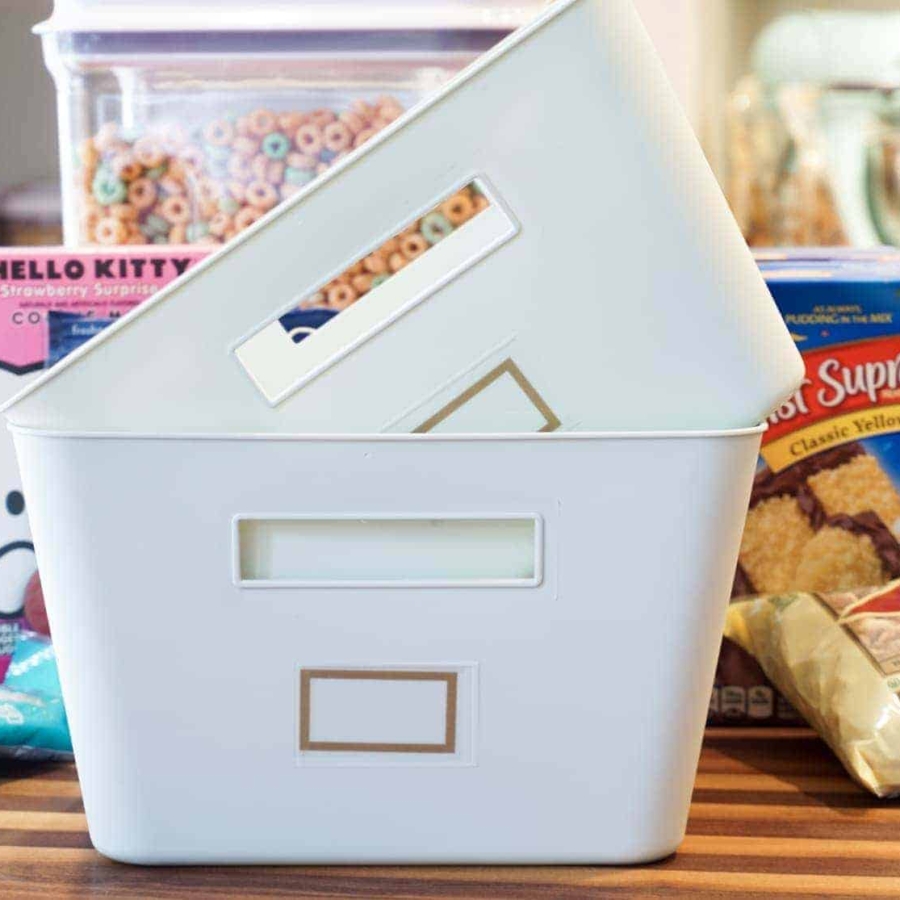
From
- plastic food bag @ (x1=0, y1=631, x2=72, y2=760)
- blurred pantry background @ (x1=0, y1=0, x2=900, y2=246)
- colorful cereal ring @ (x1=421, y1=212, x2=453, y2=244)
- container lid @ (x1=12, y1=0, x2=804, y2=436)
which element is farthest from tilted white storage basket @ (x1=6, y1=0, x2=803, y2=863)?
blurred pantry background @ (x1=0, y1=0, x2=900, y2=246)

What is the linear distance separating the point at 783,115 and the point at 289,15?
40.2 inches

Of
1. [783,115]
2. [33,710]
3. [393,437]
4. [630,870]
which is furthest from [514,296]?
[783,115]

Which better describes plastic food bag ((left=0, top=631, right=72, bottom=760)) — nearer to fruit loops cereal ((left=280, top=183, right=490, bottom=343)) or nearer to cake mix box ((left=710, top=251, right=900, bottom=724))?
fruit loops cereal ((left=280, top=183, right=490, bottom=343))

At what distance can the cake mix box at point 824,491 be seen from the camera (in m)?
0.79

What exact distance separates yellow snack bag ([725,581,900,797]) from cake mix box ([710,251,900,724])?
26 millimetres

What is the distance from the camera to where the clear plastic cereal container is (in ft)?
3.00

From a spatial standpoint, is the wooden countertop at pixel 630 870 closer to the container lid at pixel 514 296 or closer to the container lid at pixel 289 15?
the container lid at pixel 514 296

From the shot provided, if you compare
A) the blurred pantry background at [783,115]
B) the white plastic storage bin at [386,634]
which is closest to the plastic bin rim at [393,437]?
the white plastic storage bin at [386,634]

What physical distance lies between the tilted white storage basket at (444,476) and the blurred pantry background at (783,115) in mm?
863

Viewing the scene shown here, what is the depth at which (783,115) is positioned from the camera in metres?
1.78

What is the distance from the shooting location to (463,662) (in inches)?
22.8

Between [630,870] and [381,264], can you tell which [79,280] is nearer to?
[381,264]

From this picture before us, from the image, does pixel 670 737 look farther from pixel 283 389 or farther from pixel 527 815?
pixel 283 389

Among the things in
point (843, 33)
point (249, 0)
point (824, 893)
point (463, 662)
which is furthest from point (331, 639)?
point (843, 33)
